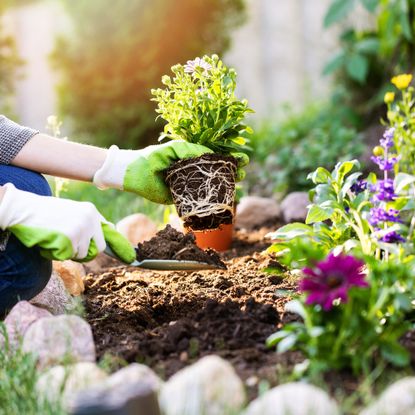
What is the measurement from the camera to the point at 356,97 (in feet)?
18.0

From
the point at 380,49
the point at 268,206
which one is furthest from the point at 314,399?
the point at 380,49

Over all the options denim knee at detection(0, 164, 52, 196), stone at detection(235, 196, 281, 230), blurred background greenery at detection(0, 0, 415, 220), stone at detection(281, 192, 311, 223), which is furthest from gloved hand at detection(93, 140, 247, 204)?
blurred background greenery at detection(0, 0, 415, 220)

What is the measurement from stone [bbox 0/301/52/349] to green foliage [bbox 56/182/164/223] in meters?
1.44

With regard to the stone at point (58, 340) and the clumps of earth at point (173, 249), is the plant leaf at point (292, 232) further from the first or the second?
the stone at point (58, 340)

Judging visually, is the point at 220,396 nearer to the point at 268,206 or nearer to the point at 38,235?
the point at 38,235

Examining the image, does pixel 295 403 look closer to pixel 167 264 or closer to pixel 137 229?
pixel 167 264

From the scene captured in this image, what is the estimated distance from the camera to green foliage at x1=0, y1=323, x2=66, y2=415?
1.42m

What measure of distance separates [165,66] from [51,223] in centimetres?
464

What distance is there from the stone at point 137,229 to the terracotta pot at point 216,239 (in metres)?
0.20

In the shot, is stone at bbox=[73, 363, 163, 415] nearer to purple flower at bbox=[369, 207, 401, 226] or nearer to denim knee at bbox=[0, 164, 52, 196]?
purple flower at bbox=[369, 207, 401, 226]

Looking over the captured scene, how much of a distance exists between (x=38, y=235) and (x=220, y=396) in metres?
0.75

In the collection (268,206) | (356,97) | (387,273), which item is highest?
(356,97)

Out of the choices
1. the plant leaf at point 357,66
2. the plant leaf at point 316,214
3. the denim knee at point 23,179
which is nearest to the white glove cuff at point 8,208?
the denim knee at point 23,179

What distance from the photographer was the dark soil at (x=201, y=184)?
2250 mm
